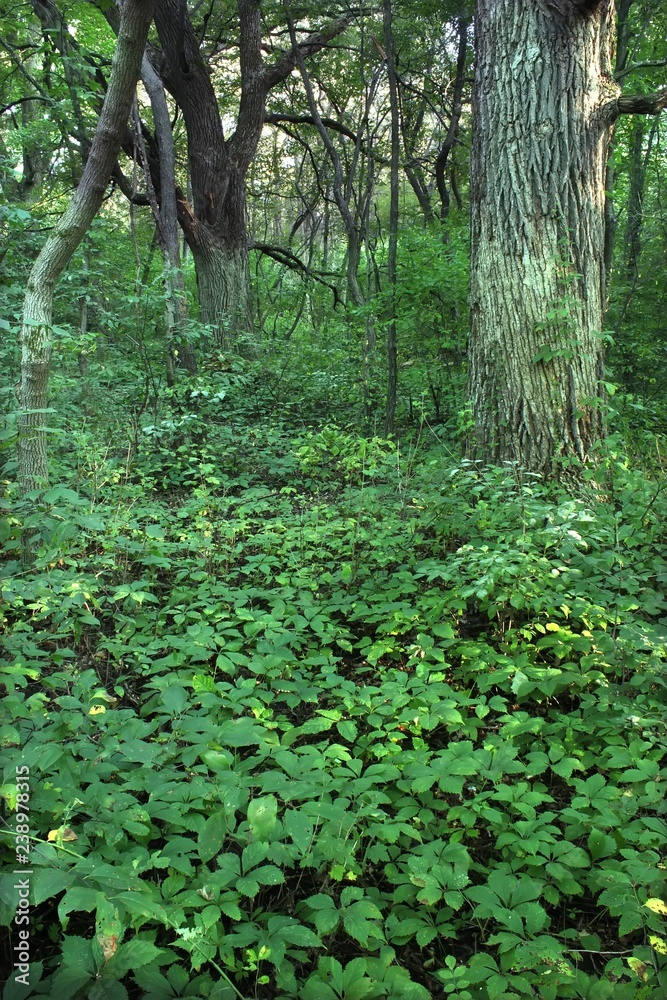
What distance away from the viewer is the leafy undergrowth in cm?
149

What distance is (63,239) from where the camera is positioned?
343 cm

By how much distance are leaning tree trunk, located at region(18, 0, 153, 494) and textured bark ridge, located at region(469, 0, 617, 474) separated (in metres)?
2.39

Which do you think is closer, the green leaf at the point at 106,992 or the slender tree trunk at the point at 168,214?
the green leaf at the point at 106,992

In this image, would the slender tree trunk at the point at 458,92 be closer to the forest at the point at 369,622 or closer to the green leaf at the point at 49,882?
the forest at the point at 369,622

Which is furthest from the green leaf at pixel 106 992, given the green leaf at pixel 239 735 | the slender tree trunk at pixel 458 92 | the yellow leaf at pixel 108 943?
the slender tree trunk at pixel 458 92

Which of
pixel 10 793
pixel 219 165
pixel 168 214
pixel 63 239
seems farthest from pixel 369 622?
pixel 219 165

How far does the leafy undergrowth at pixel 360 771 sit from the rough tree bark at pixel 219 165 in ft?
19.9

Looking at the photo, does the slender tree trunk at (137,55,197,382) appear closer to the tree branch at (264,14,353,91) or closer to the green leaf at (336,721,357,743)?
the tree branch at (264,14,353,91)

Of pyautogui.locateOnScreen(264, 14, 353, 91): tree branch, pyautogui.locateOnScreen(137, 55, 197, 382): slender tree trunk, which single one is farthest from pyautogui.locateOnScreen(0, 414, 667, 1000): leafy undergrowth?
pyautogui.locateOnScreen(264, 14, 353, 91): tree branch

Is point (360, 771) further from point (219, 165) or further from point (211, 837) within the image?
point (219, 165)

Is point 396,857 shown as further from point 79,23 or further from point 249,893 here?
point 79,23

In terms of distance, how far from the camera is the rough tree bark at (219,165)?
849cm

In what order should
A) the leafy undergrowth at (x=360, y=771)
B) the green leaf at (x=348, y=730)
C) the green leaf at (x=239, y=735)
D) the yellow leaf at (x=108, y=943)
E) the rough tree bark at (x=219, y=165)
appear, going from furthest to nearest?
1. the rough tree bark at (x=219, y=165)
2. the green leaf at (x=348, y=730)
3. the green leaf at (x=239, y=735)
4. the leafy undergrowth at (x=360, y=771)
5. the yellow leaf at (x=108, y=943)

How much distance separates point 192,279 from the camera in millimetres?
16859
